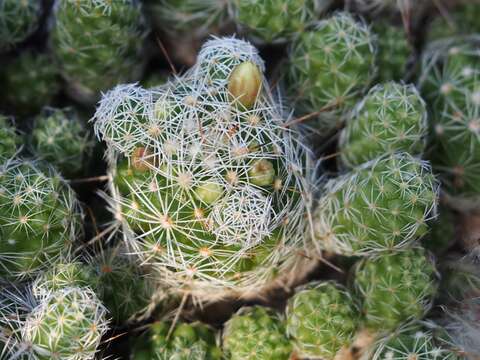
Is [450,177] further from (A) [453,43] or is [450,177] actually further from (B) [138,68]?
(B) [138,68]

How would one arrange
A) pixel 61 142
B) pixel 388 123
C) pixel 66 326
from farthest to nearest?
pixel 61 142, pixel 388 123, pixel 66 326

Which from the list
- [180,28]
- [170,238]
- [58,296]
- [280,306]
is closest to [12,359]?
[58,296]

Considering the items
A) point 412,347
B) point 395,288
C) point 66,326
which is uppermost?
point 66,326

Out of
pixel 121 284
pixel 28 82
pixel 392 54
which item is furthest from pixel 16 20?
pixel 392 54

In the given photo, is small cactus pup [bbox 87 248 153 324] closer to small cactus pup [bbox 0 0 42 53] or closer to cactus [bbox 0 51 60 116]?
cactus [bbox 0 51 60 116]

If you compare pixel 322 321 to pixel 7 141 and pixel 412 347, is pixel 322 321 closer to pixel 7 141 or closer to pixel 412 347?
pixel 412 347

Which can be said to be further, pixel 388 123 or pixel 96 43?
pixel 96 43

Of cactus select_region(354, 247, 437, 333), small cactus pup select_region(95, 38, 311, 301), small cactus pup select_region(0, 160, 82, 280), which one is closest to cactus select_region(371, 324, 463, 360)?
cactus select_region(354, 247, 437, 333)
